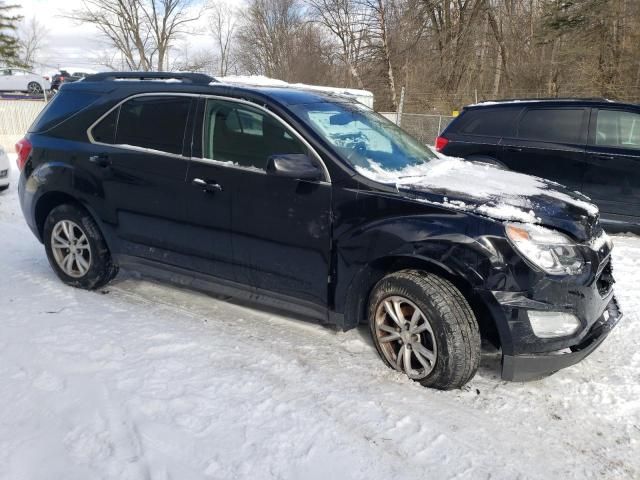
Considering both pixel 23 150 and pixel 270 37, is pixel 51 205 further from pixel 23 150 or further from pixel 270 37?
pixel 270 37

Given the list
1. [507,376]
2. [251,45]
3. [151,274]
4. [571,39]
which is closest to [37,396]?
[151,274]

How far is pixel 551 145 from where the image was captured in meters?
6.82

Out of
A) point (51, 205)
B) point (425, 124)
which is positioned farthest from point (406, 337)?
point (425, 124)

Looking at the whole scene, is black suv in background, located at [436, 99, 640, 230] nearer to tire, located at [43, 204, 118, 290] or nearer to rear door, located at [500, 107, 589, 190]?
rear door, located at [500, 107, 589, 190]

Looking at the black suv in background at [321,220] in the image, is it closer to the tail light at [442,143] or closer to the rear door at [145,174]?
the rear door at [145,174]

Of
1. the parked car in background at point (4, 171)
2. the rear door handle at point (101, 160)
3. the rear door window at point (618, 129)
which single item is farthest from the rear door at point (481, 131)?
the parked car in background at point (4, 171)

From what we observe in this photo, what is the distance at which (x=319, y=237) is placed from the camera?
3.33m

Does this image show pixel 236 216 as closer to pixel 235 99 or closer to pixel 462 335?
pixel 235 99

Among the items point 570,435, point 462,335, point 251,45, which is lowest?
point 570,435

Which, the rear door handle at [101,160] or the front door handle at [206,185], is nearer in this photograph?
the front door handle at [206,185]

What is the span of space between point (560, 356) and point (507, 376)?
308mm

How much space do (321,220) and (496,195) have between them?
1.08 meters

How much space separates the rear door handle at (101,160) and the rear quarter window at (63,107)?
516 mm

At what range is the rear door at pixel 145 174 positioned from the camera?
3920mm
